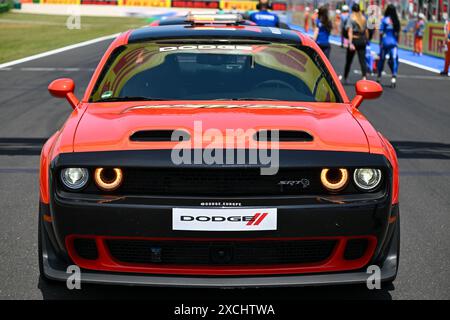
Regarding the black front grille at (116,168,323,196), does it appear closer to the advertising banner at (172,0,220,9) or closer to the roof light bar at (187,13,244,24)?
the roof light bar at (187,13,244,24)

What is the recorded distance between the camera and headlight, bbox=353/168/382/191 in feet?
13.0

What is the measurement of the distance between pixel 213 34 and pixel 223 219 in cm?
198

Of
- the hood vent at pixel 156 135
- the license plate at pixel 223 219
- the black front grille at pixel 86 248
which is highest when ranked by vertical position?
the hood vent at pixel 156 135

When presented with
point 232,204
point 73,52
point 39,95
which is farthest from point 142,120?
point 73,52

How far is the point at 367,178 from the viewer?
396 centimetres

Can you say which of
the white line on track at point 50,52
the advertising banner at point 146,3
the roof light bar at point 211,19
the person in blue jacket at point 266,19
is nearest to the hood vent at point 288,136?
the roof light bar at point 211,19

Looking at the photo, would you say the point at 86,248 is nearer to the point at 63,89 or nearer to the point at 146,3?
the point at 63,89

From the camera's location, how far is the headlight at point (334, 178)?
12.8ft

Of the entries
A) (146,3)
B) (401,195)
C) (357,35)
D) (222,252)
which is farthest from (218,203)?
(146,3)

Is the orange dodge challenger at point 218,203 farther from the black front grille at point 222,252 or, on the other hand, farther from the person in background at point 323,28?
the person in background at point 323,28

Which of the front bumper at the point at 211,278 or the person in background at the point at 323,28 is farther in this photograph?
the person in background at the point at 323,28

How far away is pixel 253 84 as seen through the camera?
17.1ft

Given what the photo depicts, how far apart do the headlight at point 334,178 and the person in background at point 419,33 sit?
26.2 meters

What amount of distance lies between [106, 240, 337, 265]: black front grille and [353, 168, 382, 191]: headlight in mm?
302
